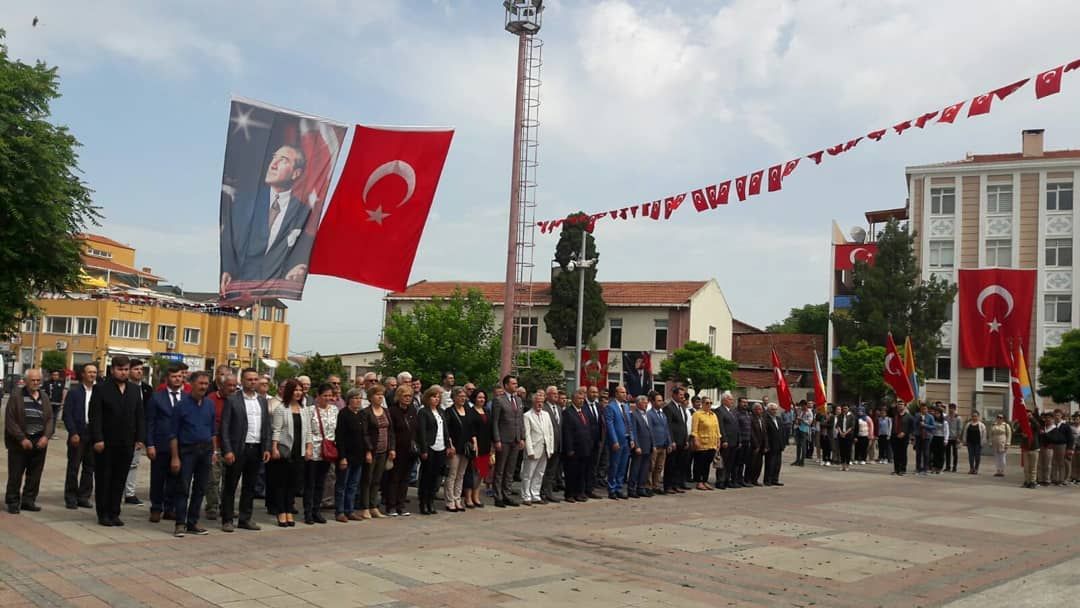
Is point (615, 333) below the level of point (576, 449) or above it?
above

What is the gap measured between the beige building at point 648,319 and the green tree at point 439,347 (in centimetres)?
747

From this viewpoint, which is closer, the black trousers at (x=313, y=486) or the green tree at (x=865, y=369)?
the black trousers at (x=313, y=486)

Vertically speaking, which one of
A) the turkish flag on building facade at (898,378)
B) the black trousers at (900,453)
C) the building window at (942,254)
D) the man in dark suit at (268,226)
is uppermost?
the building window at (942,254)

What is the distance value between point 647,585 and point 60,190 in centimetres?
1898

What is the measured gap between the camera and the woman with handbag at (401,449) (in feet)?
40.2

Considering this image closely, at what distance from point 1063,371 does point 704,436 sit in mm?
27162

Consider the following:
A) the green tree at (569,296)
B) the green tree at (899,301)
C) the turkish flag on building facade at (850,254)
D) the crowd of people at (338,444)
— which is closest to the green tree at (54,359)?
the green tree at (569,296)

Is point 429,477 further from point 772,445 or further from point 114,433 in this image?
point 772,445

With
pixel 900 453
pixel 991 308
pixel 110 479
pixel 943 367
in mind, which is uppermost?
pixel 991 308

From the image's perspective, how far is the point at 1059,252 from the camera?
51750 millimetres

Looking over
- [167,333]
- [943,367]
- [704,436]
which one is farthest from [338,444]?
[167,333]

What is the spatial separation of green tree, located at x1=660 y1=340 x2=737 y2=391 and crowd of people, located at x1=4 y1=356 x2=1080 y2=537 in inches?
1140

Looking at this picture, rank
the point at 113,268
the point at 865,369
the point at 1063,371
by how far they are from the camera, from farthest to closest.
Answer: the point at 113,268
the point at 865,369
the point at 1063,371

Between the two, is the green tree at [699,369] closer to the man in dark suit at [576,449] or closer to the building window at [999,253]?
the building window at [999,253]
